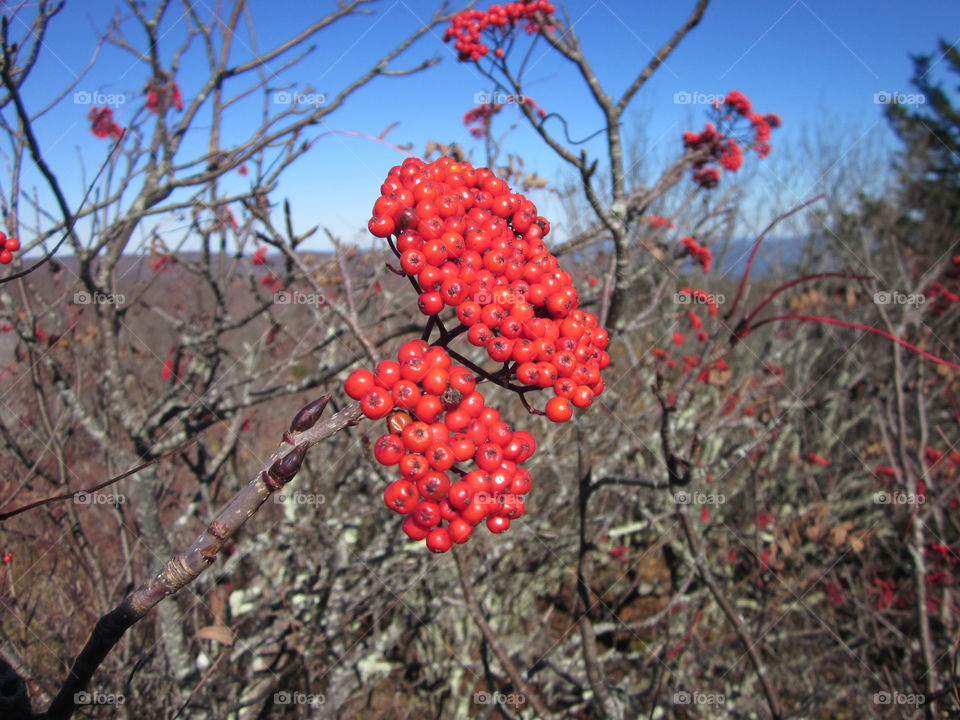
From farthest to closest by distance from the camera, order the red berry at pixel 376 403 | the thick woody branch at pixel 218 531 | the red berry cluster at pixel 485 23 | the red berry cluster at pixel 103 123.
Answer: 1. the red berry cluster at pixel 103 123
2. the red berry cluster at pixel 485 23
3. the red berry at pixel 376 403
4. the thick woody branch at pixel 218 531

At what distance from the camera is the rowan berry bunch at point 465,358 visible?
1144 mm

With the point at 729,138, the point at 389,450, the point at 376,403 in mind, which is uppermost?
the point at 729,138

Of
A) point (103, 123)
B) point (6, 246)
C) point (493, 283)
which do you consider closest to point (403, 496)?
point (493, 283)

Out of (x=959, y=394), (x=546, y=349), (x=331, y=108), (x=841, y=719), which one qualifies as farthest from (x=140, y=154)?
(x=959, y=394)

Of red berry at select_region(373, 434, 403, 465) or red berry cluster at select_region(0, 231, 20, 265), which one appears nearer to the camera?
red berry at select_region(373, 434, 403, 465)

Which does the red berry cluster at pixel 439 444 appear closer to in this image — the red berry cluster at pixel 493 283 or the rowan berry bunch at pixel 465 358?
the rowan berry bunch at pixel 465 358

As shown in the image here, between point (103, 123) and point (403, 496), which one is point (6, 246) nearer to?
point (403, 496)

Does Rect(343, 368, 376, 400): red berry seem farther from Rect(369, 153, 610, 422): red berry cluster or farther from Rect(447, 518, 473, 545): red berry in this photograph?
Rect(447, 518, 473, 545): red berry

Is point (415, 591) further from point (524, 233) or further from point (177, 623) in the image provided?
point (524, 233)

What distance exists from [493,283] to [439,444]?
1.40 ft

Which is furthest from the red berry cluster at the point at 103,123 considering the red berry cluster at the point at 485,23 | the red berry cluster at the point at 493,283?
the red berry cluster at the point at 493,283

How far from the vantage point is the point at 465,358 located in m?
1.16

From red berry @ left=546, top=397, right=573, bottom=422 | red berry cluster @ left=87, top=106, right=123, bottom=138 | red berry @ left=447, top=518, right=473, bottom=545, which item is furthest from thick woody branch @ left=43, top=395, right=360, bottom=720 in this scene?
red berry cluster @ left=87, top=106, right=123, bottom=138

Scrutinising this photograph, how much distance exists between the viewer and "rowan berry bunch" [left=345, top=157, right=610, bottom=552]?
1.14 m
